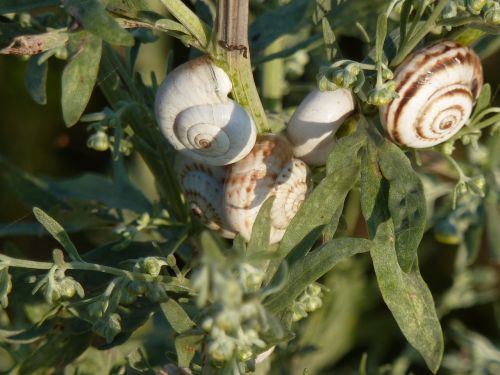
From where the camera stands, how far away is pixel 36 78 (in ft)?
4.28

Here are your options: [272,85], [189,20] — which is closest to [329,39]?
[189,20]

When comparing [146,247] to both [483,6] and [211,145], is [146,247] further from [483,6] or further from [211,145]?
[483,6]

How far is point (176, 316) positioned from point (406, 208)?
354mm

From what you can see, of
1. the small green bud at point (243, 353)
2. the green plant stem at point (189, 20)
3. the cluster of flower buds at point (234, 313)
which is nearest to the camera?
the cluster of flower buds at point (234, 313)

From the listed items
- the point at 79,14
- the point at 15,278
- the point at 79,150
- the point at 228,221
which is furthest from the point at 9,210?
the point at 79,14

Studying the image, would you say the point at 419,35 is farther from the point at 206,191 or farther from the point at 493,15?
the point at 206,191

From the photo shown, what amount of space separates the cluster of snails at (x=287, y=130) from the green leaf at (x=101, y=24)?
0.20 metres

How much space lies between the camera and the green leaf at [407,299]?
1.16 meters

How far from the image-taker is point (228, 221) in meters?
1.31

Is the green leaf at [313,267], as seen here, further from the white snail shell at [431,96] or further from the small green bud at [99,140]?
the small green bud at [99,140]

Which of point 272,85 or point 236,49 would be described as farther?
point 272,85

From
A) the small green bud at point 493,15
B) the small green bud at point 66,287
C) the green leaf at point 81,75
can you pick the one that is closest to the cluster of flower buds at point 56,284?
the small green bud at point 66,287

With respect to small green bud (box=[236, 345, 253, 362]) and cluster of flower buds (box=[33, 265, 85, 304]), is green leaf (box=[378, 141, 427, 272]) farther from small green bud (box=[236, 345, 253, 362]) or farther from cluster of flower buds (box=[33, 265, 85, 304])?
cluster of flower buds (box=[33, 265, 85, 304])

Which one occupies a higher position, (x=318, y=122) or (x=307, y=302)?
(x=318, y=122)
